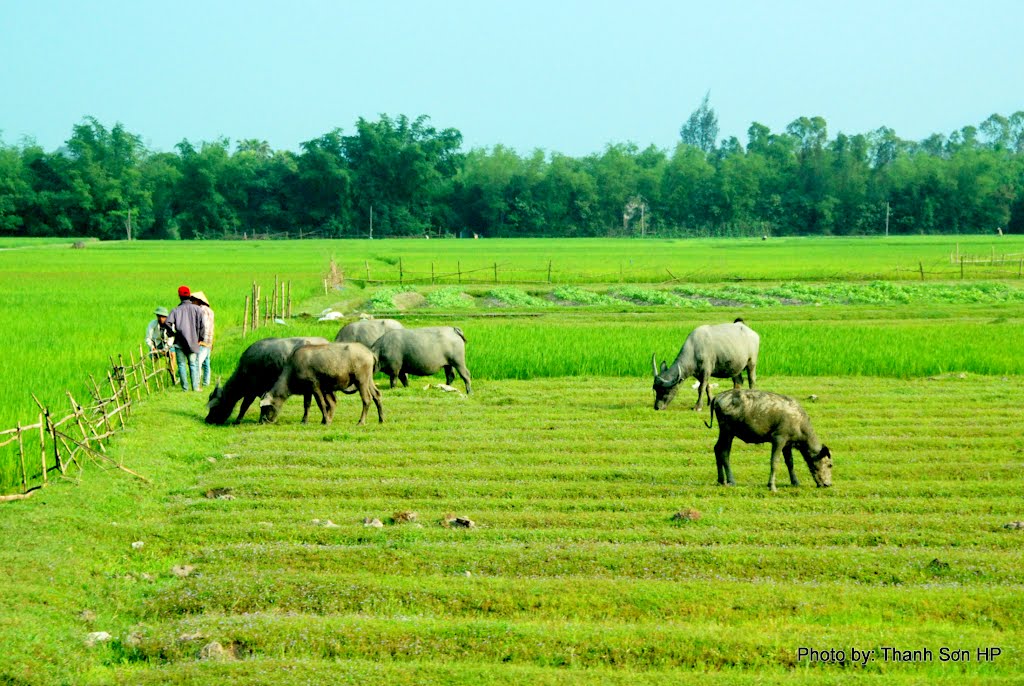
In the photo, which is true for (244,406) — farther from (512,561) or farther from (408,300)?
(408,300)

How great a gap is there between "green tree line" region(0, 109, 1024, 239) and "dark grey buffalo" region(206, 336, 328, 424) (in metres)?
80.2

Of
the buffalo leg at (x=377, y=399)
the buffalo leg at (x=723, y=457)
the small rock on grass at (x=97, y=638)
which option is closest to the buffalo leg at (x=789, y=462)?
the buffalo leg at (x=723, y=457)

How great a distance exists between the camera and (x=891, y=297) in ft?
120

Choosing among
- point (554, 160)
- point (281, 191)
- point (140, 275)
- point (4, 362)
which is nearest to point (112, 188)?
point (281, 191)

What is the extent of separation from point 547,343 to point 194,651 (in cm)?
1577

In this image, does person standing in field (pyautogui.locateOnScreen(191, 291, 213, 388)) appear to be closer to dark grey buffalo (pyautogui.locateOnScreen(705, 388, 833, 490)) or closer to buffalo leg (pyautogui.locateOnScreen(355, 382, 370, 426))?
buffalo leg (pyautogui.locateOnScreen(355, 382, 370, 426))

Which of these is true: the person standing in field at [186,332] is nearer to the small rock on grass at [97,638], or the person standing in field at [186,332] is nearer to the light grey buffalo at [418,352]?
the light grey buffalo at [418,352]

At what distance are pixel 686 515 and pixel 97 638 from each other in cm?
518

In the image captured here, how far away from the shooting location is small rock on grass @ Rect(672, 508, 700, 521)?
9977 millimetres

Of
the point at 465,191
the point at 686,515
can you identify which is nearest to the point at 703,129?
the point at 465,191

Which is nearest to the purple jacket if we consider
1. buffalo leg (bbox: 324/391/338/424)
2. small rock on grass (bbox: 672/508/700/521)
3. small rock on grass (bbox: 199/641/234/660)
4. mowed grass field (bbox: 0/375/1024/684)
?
mowed grass field (bbox: 0/375/1024/684)

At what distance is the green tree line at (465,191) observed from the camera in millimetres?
91688

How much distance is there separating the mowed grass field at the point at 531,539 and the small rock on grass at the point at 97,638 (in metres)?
0.06

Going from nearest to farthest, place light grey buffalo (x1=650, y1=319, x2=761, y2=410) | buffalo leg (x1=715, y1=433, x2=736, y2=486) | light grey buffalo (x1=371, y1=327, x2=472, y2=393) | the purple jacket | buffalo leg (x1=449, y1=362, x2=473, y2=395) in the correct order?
buffalo leg (x1=715, y1=433, x2=736, y2=486), light grey buffalo (x1=650, y1=319, x2=761, y2=410), the purple jacket, light grey buffalo (x1=371, y1=327, x2=472, y2=393), buffalo leg (x1=449, y1=362, x2=473, y2=395)
